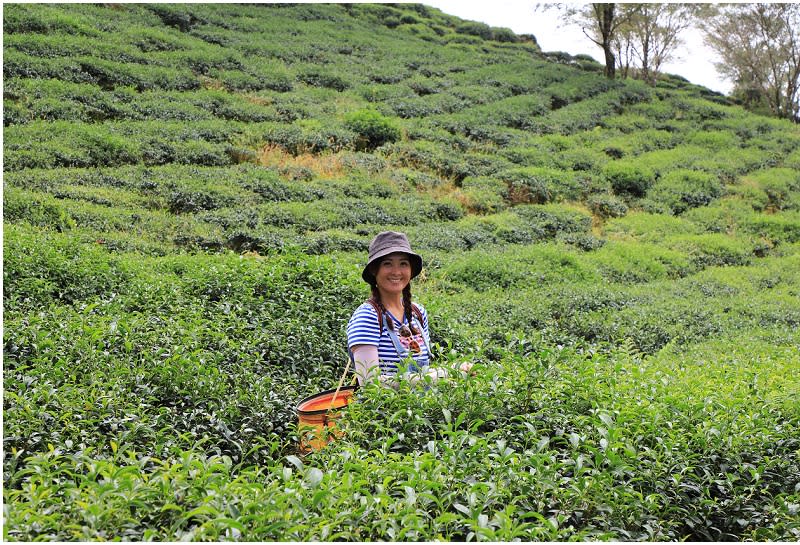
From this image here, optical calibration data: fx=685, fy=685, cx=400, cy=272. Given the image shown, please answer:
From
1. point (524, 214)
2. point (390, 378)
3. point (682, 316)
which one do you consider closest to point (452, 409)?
point (390, 378)

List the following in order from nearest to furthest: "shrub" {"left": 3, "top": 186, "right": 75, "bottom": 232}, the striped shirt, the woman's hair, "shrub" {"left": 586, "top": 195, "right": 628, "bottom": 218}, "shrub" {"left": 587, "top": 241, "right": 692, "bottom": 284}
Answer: the striped shirt
the woman's hair
"shrub" {"left": 3, "top": 186, "right": 75, "bottom": 232}
"shrub" {"left": 587, "top": 241, "right": 692, "bottom": 284}
"shrub" {"left": 586, "top": 195, "right": 628, "bottom": 218}

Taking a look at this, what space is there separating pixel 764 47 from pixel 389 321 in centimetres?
3676

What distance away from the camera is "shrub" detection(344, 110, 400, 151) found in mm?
17906

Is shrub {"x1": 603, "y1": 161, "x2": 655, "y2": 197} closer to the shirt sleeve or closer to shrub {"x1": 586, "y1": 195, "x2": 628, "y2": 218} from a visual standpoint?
shrub {"x1": 586, "y1": 195, "x2": 628, "y2": 218}

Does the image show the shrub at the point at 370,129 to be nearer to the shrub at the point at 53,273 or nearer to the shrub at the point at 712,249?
the shrub at the point at 712,249

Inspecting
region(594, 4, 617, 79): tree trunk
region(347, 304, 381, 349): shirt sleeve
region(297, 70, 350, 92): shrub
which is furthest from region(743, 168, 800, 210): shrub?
region(347, 304, 381, 349): shirt sleeve

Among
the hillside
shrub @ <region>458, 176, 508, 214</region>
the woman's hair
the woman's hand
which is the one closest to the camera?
the hillside

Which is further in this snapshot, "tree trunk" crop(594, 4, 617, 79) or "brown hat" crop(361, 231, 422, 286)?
"tree trunk" crop(594, 4, 617, 79)

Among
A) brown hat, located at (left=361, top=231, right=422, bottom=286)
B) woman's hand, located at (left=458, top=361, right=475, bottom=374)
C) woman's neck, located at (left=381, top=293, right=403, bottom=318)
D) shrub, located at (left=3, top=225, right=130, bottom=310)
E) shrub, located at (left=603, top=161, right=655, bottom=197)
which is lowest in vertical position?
shrub, located at (left=3, top=225, right=130, bottom=310)

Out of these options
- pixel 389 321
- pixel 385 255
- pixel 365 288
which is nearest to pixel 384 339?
pixel 389 321

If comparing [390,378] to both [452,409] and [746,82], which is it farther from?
[746,82]

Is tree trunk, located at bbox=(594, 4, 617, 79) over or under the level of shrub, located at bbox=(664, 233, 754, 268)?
over

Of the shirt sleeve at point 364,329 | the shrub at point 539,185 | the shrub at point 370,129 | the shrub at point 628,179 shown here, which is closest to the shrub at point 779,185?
the shrub at point 628,179

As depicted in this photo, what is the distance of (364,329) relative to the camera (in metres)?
4.13
